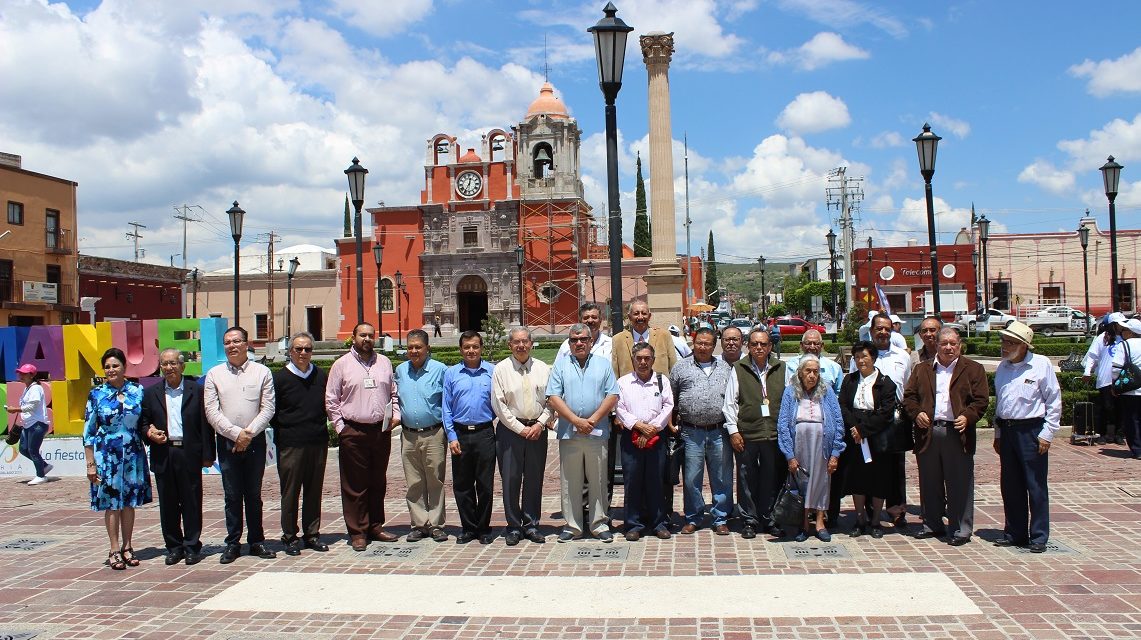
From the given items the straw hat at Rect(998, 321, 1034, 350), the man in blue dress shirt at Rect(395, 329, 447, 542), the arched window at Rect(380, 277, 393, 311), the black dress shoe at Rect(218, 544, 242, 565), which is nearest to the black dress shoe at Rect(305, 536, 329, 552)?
the black dress shoe at Rect(218, 544, 242, 565)

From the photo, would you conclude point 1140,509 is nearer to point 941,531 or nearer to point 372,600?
point 941,531

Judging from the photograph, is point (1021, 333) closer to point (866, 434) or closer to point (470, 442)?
point (866, 434)

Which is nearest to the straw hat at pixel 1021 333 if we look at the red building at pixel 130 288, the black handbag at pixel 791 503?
the black handbag at pixel 791 503

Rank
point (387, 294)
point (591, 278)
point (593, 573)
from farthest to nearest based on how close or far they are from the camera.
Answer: point (387, 294)
point (591, 278)
point (593, 573)

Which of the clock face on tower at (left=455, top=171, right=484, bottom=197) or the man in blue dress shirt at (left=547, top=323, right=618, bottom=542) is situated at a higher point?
the clock face on tower at (left=455, top=171, right=484, bottom=197)

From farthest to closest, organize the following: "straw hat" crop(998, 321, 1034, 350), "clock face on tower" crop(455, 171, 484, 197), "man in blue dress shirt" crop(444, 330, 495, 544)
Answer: "clock face on tower" crop(455, 171, 484, 197) < "man in blue dress shirt" crop(444, 330, 495, 544) < "straw hat" crop(998, 321, 1034, 350)

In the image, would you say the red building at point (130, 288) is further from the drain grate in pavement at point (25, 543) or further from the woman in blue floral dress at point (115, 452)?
the woman in blue floral dress at point (115, 452)

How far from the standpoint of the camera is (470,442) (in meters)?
7.16

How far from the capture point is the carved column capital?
1659 cm

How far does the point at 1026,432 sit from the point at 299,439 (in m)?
5.82

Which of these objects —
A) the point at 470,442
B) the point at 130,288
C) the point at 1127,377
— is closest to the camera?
the point at 470,442

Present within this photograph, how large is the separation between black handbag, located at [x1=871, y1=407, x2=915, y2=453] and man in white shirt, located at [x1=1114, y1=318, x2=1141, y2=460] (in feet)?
16.1

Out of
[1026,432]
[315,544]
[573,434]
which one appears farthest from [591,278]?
[1026,432]

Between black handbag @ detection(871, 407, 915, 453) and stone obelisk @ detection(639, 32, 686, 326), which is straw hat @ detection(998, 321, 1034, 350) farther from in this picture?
stone obelisk @ detection(639, 32, 686, 326)
